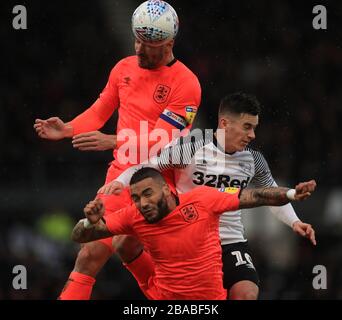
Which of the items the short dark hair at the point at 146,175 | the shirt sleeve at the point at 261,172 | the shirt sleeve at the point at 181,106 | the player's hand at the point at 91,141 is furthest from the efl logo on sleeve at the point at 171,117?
the short dark hair at the point at 146,175

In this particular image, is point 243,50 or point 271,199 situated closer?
point 271,199

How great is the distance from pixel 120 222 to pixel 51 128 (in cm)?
123

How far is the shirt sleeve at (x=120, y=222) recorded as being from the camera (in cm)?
810

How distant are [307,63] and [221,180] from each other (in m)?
9.16

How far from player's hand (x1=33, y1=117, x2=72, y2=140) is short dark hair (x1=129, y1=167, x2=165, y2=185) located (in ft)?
3.81

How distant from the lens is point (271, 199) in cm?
774

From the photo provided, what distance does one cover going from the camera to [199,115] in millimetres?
16031

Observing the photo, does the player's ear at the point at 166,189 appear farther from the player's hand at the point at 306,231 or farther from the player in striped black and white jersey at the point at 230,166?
the player's hand at the point at 306,231

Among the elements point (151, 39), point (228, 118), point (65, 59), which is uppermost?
point (65, 59)

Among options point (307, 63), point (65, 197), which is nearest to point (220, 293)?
point (65, 197)

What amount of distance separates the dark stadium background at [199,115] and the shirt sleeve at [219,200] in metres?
6.66

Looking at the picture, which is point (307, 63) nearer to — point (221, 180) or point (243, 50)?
point (243, 50)

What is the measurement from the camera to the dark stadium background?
1540cm

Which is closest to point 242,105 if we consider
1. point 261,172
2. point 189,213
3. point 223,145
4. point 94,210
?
point 223,145
